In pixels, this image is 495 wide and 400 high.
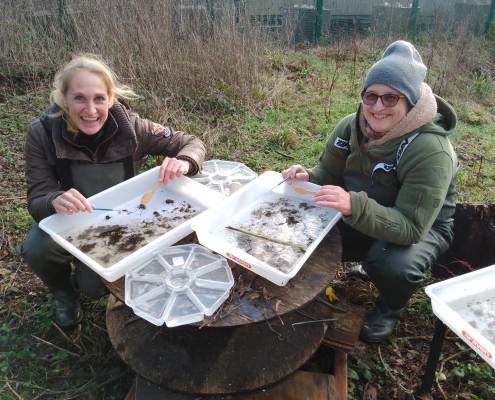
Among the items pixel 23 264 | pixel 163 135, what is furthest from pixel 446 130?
pixel 23 264

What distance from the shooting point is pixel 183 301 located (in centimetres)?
147

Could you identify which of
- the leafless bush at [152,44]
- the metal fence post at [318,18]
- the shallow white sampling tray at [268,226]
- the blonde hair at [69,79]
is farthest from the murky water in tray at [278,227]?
the metal fence post at [318,18]

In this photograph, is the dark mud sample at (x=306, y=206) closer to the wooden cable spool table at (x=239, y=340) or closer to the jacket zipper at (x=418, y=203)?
the wooden cable spool table at (x=239, y=340)

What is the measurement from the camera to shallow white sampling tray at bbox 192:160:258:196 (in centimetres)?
271

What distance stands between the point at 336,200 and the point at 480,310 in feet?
2.27

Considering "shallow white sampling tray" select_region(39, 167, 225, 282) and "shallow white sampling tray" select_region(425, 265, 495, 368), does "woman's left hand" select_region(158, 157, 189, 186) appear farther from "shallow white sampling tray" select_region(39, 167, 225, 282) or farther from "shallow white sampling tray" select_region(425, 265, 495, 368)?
"shallow white sampling tray" select_region(425, 265, 495, 368)

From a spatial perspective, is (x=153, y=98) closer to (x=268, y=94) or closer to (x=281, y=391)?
(x=268, y=94)

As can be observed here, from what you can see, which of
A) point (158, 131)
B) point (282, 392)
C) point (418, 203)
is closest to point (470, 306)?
point (418, 203)

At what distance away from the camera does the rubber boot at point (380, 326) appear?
227 cm

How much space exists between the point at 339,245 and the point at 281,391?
2.34 feet

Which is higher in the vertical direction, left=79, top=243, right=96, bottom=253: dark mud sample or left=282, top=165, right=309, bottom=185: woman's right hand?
left=282, top=165, right=309, bottom=185: woman's right hand

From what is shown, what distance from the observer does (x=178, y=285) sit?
1.51 meters

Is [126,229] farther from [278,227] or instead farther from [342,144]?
[342,144]

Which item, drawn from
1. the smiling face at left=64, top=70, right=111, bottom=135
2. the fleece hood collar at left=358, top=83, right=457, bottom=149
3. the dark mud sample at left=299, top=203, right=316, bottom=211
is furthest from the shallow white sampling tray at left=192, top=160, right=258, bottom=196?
the fleece hood collar at left=358, top=83, right=457, bottom=149
